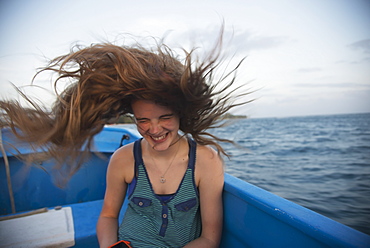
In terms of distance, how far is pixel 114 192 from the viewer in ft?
5.36

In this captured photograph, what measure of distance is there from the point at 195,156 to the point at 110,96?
608 millimetres

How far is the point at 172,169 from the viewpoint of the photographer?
1563mm

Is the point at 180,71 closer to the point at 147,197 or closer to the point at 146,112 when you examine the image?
the point at 146,112

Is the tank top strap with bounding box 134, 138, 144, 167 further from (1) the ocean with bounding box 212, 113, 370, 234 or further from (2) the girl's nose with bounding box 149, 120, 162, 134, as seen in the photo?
(1) the ocean with bounding box 212, 113, 370, 234

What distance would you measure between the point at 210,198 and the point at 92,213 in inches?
59.6

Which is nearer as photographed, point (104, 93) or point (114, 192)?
point (104, 93)

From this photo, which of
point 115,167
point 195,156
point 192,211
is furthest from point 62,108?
point 192,211

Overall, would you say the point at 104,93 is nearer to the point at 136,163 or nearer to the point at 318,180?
the point at 136,163

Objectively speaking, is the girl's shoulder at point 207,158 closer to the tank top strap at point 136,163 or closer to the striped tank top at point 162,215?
the striped tank top at point 162,215

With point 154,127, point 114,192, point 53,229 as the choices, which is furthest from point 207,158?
point 53,229

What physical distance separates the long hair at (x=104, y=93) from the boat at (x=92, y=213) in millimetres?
201

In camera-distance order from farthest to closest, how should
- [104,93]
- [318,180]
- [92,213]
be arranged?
1. [318,180]
2. [92,213]
3. [104,93]

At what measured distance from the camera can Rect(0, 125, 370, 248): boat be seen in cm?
102

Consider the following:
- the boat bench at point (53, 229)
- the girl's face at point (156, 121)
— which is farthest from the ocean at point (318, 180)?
the boat bench at point (53, 229)
